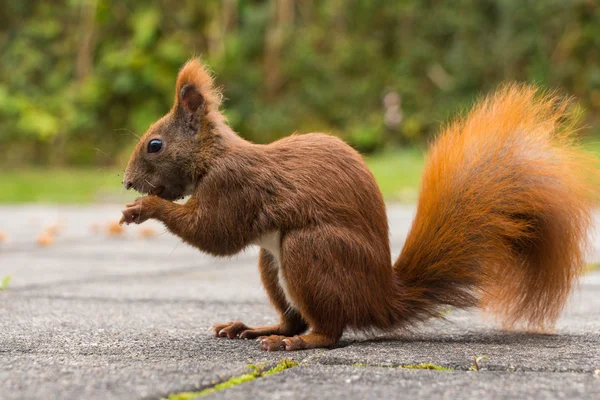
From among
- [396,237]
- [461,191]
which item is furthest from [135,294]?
[396,237]

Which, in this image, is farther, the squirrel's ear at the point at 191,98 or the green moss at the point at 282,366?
the squirrel's ear at the point at 191,98

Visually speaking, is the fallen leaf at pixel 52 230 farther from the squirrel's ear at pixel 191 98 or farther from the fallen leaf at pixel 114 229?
the squirrel's ear at pixel 191 98

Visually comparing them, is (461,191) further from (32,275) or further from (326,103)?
(326,103)

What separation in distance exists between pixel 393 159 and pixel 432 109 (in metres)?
2.42

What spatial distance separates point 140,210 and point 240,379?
2.14 ft

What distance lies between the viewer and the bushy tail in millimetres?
1731

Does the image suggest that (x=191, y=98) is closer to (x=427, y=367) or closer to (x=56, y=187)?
(x=427, y=367)

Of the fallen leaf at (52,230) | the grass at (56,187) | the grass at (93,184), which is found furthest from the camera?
the grass at (56,187)

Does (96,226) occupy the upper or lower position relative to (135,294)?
upper

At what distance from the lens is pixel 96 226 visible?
16.1 ft

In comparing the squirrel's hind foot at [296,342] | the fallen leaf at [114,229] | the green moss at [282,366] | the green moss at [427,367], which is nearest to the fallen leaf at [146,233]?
the fallen leaf at [114,229]

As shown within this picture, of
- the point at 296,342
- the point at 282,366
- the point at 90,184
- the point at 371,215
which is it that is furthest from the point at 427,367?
the point at 90,184

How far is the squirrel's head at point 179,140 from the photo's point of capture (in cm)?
Result: 182

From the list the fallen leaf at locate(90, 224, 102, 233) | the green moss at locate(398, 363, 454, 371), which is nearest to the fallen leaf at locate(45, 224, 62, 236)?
the fallen leaf at locate(90, 224, 102, 233)
